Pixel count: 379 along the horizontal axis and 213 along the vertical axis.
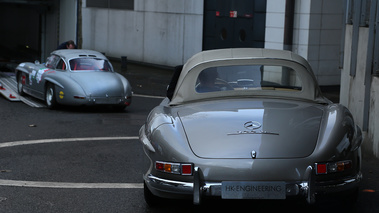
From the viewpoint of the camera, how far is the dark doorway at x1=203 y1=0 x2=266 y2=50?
68.3ft

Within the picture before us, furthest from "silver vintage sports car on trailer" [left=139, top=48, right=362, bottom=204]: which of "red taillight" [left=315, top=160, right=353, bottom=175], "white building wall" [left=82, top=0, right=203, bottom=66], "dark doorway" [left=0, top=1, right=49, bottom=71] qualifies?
"dark doorway" [left=0, top=1, right=49, bottom=71]

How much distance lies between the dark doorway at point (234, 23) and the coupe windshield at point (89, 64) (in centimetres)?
663

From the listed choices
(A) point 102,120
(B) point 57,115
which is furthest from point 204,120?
(B) point 57,115

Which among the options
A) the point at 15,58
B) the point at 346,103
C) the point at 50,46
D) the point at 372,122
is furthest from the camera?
the point at 15,58

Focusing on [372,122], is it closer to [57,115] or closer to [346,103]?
[346,103]

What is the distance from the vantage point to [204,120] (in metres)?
6.25

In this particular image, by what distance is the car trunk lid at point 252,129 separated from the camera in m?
5.72

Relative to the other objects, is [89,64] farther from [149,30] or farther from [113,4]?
[113,4]

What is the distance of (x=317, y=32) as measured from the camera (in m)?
19.1

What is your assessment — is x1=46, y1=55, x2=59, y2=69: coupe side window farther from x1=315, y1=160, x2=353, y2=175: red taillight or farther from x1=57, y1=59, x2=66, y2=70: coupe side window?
x1=315, y1=160, x2=353, y2=175: red taillight

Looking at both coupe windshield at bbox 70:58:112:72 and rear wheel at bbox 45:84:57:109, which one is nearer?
rear wheel at bbox 45:84:57:109

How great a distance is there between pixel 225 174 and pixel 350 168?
1.15m

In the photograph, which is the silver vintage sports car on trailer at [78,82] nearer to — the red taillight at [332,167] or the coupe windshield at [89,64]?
the coupe windshield at [89,64]

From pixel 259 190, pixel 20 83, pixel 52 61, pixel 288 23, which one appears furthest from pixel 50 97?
pixel 259 190
